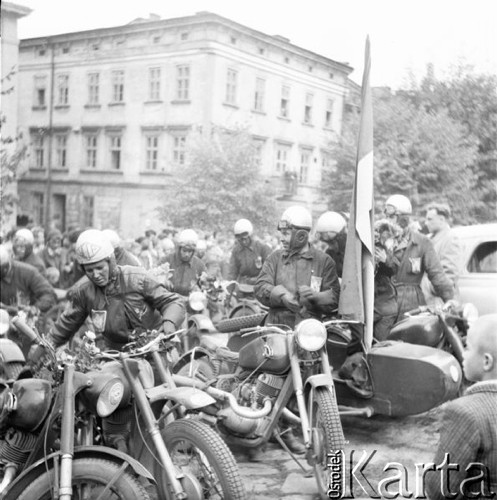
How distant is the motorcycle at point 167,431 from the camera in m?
2.90

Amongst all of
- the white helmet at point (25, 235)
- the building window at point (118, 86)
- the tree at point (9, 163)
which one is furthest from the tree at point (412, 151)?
the white helmet at point (25, 235)

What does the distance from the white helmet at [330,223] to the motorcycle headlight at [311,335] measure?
112 cm

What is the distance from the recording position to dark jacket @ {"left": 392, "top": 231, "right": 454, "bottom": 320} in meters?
5.03

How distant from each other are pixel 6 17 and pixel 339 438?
3.55 m

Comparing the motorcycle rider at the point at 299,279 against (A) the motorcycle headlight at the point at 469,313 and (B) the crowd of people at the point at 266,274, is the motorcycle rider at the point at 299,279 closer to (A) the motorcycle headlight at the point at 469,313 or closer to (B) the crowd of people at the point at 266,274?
(B) the crowd of people at the point at 266,274

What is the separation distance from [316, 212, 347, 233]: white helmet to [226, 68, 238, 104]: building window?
3.63 ft

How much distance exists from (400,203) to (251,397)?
6.46 feet

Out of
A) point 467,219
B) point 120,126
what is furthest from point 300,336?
point 120,126

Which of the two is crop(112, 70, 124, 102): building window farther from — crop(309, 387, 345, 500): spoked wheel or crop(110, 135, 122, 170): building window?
crop(309, 387, 345, 500): spoked wheel

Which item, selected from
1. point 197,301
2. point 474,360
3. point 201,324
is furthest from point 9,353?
point 474,360

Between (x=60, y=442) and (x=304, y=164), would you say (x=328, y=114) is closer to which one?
(x=304, y=164)

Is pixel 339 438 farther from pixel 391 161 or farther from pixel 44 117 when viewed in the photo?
pixel 44 117

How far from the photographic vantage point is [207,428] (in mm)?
3031

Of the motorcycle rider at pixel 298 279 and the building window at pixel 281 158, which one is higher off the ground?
the building window at pixel 281 158
